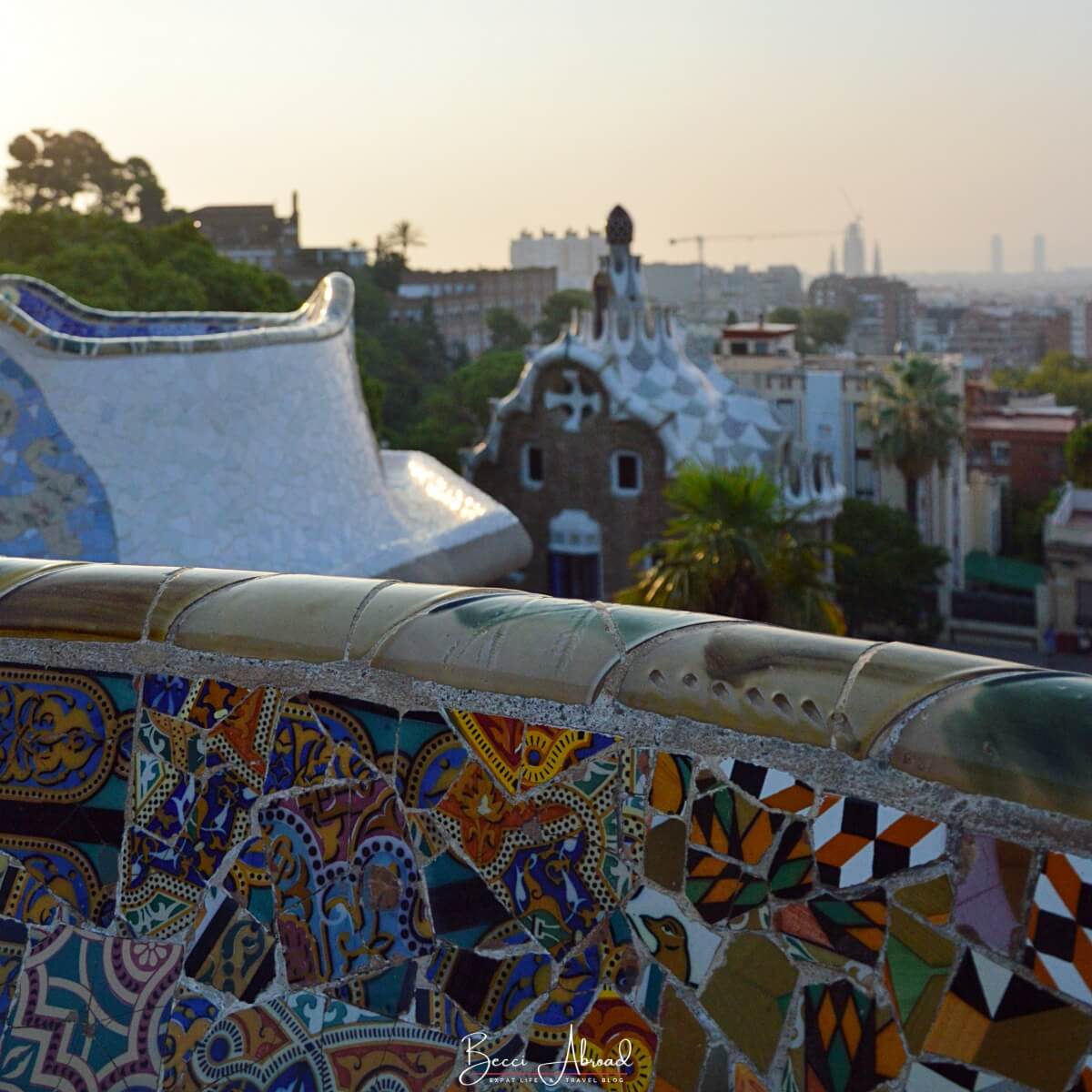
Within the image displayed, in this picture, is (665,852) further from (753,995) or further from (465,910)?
(465,910)

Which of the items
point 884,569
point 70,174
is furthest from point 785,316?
point 884,569

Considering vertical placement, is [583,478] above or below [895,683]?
below

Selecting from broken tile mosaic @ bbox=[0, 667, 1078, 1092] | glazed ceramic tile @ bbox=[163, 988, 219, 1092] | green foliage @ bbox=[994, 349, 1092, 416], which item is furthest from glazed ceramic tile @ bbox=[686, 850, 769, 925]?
green foliage @ bbox=[994, 349, 1092, 416]

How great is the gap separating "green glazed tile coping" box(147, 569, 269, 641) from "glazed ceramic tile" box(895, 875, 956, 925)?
40.6 inches

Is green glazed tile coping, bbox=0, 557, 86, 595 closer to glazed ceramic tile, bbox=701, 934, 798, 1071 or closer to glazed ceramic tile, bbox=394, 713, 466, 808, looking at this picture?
glazed ceramic tile, bbox=394, 713, 466, 808

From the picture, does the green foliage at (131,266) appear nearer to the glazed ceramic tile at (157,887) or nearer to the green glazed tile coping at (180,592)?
the green glazed tile coping at (180,592)

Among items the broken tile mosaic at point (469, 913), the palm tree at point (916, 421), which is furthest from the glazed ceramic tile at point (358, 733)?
the palm tree at point (916, 421)

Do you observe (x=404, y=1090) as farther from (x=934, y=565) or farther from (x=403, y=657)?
(x=934, y=565)

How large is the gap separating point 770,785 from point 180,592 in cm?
91

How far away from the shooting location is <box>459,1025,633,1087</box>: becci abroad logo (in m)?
1.88

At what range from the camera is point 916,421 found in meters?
26.8

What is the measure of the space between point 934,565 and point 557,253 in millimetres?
129449

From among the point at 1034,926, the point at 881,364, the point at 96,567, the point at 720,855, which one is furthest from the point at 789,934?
the point at 881,364

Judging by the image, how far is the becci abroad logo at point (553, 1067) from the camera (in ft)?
6.18
